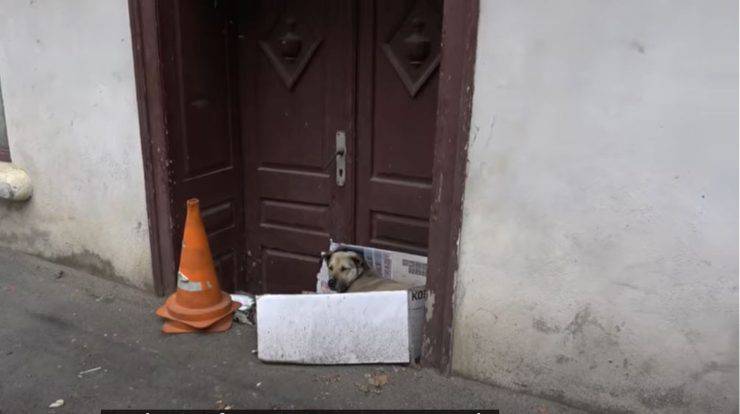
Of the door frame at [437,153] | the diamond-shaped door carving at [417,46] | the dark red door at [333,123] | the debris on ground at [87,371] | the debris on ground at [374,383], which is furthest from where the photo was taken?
the dark red door at [333,123]

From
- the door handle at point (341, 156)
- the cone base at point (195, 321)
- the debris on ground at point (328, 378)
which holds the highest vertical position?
the door handle at point (341, 156)

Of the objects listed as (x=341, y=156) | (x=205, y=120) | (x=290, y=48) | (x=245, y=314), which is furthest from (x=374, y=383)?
(x=290, y=48)

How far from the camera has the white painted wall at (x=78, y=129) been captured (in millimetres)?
3738

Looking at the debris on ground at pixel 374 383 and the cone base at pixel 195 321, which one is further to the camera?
the cone base at pixel 195 321

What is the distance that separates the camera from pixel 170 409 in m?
2.92

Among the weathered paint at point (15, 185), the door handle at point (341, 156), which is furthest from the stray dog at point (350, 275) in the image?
the weathered paint at point (15, 185)

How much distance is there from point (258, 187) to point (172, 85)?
94 cm

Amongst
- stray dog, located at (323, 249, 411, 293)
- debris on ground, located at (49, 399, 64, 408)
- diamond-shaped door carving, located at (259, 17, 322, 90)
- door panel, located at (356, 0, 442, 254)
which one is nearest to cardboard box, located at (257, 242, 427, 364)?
stray dog, located at (323, 249, 411, 293)

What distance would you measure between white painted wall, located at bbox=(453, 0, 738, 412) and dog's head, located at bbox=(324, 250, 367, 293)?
0.73m

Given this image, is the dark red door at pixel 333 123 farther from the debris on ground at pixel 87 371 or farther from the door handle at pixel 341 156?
the debris on ground at pixel 87 371

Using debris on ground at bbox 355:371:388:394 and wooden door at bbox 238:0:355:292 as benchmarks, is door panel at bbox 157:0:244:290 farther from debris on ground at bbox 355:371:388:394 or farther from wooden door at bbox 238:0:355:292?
debris on ground at bbox 355:371:388:394

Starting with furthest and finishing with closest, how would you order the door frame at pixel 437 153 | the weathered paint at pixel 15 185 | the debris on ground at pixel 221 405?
the weathered paint at pixel 15 185, the debris on ground at pixel 221 405, the door frame at pixel 437 153

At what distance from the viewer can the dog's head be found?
11.3 feet

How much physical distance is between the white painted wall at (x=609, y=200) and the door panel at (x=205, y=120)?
189 cm
